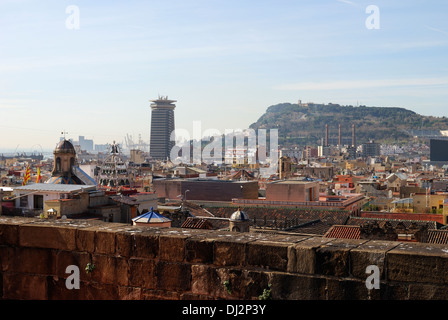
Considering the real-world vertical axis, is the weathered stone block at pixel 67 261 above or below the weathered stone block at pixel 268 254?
below

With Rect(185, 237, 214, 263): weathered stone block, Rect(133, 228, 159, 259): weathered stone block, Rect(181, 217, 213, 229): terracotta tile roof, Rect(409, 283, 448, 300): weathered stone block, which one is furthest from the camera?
Rect(181, 217, 213, 229): terracotta tile roof

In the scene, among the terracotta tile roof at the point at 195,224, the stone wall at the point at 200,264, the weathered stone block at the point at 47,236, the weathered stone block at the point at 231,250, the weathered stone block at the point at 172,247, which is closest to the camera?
the stone wall at the point at 200,264

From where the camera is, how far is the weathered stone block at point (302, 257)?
4719 millimetres

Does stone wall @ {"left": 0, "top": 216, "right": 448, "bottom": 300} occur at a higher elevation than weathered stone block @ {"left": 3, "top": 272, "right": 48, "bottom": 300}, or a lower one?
higher

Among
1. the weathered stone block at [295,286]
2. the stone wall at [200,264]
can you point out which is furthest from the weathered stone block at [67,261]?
the weathered stone block at [295,286]

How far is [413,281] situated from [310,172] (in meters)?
103

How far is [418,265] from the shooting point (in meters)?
4.35

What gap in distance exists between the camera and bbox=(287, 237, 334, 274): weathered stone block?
4.72 metres

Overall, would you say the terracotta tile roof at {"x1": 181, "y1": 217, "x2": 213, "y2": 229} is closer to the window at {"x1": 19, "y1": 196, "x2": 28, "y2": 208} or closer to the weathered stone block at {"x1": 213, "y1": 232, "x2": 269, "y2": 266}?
the window at {"x1": 19, "y1": 196, "x2": 28, "y2": 208}

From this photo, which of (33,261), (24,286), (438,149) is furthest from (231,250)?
(438,149)

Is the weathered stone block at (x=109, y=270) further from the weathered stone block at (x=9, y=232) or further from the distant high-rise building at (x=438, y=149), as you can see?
the distant high-rise building at (x=438, y=149)

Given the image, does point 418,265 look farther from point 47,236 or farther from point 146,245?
point 47,236

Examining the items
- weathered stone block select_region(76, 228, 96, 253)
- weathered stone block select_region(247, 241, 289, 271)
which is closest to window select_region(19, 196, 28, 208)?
weathered stone block select_region(76, 228, 96, 253)
